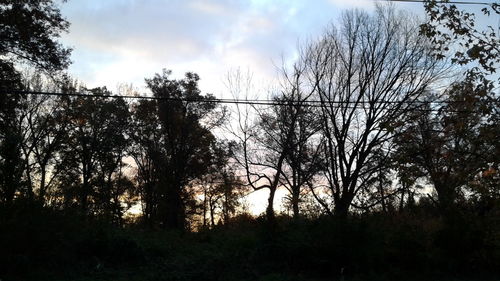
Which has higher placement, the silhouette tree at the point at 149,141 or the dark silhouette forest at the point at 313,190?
the silhouette tree at the point at 149,141

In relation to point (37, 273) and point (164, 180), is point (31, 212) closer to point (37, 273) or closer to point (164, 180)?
point (37, 273)

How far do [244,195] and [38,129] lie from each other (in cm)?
1927

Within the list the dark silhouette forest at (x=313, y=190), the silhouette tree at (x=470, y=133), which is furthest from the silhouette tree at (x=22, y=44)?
the silhouette tree at (x=470, y=133)

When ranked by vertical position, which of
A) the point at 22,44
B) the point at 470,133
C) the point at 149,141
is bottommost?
the point at 470,133

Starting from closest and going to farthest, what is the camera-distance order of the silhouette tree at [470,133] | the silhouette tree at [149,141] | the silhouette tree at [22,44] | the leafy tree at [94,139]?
the silhouette tree at [470,133]
the silhouette tree at [22,44]
the leafy tree at [94,139]
the silhouette tree at [149,141]

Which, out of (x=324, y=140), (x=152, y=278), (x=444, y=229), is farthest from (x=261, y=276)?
(x=324, y=140)

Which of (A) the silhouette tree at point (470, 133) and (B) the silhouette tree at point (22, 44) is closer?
(A) the silhouette tree at point (470, 133)

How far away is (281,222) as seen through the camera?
17.4 metres

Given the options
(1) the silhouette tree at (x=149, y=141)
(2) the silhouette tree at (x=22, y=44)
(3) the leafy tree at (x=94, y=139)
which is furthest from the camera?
(1) the silhouette tree at (x=149, y=141)

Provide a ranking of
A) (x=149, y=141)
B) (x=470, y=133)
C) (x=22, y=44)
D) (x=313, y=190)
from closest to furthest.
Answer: (x=470, y=133) < (x=22, y=44) < (x=313, y=190) < (x=149, y=141)

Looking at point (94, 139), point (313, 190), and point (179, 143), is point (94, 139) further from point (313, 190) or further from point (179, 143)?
point (313, 190)

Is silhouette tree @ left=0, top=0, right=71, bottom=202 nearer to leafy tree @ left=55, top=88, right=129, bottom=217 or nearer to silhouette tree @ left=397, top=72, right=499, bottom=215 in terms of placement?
silhouette tree @ left=397, top=72, right=499, bottom=215

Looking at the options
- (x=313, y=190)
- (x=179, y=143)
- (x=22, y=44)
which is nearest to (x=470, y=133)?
(x=22, y=44)

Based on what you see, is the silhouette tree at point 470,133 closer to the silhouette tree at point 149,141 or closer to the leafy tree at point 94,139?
the leafy tree at point 94,139
